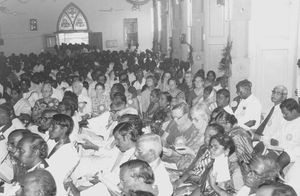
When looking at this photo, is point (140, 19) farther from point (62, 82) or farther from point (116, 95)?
point (116, 95)

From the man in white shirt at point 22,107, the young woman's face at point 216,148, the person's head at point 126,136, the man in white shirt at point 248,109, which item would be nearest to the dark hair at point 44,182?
the person's head at point 126,136

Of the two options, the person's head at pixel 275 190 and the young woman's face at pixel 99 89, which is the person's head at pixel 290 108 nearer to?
the person's head at pixel 275 190

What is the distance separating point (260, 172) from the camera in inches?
130

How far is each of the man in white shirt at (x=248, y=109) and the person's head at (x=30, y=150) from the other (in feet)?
10.9

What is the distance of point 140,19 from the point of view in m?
23.1

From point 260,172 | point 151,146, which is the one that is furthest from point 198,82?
→ point 260,172

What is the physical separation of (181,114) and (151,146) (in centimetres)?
163

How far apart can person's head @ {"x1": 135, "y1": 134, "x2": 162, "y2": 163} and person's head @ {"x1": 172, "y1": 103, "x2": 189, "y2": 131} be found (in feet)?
5.08

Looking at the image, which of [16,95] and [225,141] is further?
[16,95]

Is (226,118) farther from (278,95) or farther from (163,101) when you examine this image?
(163,101)

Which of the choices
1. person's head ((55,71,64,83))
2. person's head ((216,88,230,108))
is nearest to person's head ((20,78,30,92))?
person's head ((55,71,64,83))

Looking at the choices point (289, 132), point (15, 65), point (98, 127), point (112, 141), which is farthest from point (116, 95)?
point (15, 65)

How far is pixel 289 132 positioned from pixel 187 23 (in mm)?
9567

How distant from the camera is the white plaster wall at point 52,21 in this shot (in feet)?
66.9
